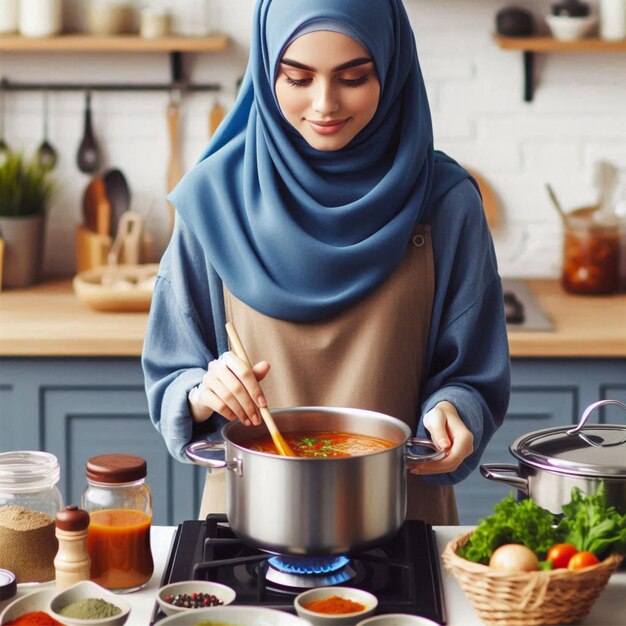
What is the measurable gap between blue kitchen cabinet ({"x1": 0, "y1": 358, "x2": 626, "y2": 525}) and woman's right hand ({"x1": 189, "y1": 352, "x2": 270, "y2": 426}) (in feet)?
4.72

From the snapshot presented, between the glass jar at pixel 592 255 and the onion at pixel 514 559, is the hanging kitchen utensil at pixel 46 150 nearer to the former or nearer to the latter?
the glass jar at pixel 592 255

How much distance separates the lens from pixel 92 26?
130 inches

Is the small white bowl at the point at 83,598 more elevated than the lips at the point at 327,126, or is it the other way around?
the lips at the point at 327,126

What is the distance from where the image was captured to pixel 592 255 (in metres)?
3.20

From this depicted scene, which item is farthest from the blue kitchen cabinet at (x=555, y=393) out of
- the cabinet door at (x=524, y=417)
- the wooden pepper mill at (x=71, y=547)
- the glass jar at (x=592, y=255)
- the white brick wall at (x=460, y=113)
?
the wooden pepper mill at (x=71, y=547)

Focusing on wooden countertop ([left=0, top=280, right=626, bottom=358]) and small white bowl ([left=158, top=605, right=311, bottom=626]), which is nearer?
small white bowl ([left=158, top=605, right=311, bottom=626])

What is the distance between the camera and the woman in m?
1.69

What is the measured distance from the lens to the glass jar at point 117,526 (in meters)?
1.33

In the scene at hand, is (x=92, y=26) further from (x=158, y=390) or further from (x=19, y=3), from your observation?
(x=158, y=390)

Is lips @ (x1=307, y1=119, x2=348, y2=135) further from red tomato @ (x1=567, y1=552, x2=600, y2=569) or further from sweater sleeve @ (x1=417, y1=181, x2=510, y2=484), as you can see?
red tomato @ (x1=567, y1=552, x2=600, y2=569)

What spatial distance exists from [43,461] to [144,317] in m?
1.59

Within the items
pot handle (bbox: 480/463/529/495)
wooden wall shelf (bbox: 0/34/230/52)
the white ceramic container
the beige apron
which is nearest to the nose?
the beige apron

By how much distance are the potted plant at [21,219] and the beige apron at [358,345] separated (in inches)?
66.6

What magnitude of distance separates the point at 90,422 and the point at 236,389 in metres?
1.58
